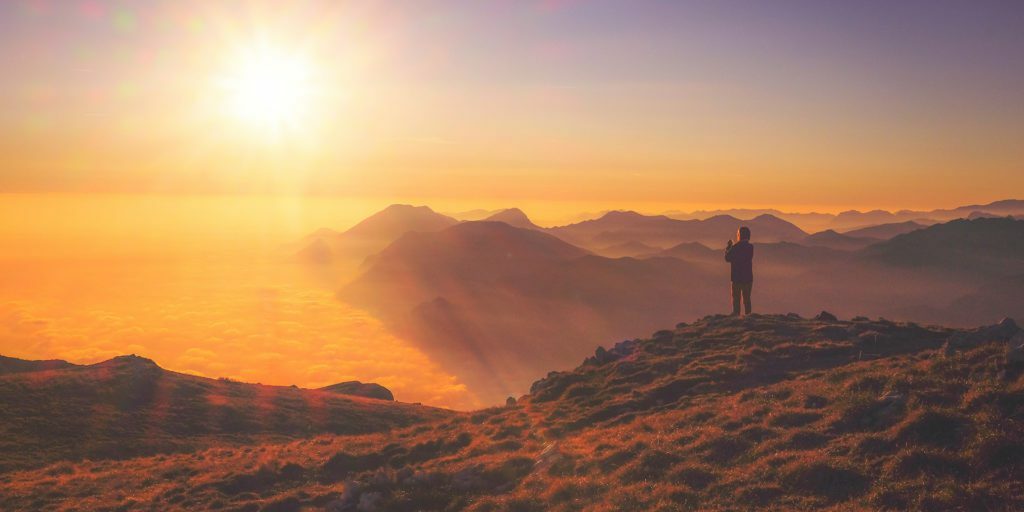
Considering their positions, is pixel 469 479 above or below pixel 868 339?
below

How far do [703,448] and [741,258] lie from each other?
58.0 ft

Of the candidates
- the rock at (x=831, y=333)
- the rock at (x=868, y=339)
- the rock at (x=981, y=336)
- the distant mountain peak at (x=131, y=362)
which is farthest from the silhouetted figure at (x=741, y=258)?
the distant mountain peak at (x=131, y=362)

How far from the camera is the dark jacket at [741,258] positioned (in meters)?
31.8

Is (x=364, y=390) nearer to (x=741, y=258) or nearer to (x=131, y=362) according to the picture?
(x=131, y=362)

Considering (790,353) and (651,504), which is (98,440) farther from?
(790,353)

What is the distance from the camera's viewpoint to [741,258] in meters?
31.9

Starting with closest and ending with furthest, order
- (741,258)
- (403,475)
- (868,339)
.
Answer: (403,475) < (868,339) < (741,258)

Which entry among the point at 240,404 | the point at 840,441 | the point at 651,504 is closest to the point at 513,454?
the point at 651,504

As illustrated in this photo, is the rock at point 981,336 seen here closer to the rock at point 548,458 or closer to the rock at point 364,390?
the rock at point 548,458

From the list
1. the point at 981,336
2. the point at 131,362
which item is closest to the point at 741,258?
the point at 981,336

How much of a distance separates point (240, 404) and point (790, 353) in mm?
50469

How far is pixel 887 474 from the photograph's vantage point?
41.2 feet

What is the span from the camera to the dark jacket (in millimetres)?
31781

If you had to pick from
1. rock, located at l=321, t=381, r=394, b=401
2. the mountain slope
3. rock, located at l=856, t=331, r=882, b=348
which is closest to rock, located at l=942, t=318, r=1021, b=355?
rock, located at l=856, t=331, r=882, b=348
